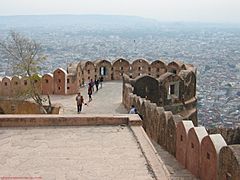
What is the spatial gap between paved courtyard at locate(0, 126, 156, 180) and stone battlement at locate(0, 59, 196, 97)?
9.58 meters

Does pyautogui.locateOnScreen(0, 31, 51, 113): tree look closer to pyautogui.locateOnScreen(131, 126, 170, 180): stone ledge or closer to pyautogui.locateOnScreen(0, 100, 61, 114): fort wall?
pyautogui.locateOnScreen(0, 100, 61, 114): fort wall

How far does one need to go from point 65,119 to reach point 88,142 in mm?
1405

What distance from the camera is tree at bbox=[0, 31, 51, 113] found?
20312 millimetres

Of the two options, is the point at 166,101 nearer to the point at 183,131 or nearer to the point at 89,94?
the point at 89,94

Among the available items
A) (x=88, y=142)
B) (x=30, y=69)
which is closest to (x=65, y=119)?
(x=88, y=142)

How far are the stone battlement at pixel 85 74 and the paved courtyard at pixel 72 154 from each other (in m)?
9.58

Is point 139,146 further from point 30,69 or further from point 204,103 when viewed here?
point 204,103

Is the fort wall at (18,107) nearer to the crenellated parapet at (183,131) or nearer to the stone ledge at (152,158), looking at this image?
the crenellated parapet at (183,131)

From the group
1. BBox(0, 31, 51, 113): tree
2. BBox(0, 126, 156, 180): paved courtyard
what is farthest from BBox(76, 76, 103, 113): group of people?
BBox(0, 126, 156, 180): paved courtyard

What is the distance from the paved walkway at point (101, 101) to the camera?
19.1m

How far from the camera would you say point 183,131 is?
11531 millimetres

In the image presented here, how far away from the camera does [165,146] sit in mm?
13430

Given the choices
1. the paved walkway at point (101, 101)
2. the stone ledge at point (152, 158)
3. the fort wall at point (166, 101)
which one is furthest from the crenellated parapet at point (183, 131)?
the stone ledge at point (152, 158)

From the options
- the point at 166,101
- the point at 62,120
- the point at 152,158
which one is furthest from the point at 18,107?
the point at 152,158
